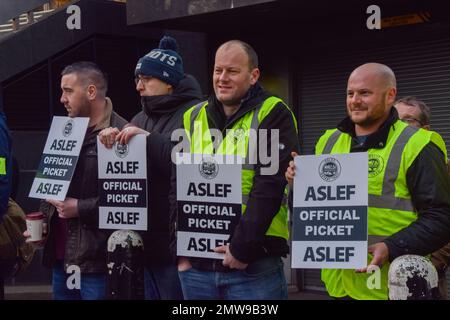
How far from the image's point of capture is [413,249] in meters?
3.97

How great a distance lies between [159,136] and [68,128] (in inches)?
33.5

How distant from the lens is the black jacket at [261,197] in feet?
14.4

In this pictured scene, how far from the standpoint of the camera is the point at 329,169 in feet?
13.8

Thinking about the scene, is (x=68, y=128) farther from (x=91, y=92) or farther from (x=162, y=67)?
(x=162, y=67)

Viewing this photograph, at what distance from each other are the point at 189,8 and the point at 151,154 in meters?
5.01

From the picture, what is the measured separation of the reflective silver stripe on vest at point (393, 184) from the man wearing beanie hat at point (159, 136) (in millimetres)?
1405

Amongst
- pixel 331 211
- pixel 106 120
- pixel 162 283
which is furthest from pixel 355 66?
pixel 331 211

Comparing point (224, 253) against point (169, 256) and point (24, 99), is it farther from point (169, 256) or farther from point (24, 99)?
point (24, 99)

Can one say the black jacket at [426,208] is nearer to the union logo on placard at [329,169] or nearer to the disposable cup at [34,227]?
the union logo on placard at [329,169]

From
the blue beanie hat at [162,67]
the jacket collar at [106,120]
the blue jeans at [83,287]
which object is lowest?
the blue jeans at [83,287]

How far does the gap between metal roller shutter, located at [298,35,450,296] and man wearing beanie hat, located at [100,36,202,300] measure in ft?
15.4

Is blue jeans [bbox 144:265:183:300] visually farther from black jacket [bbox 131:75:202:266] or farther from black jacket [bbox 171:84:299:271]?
black jacket [bbox 171:84:299:271]

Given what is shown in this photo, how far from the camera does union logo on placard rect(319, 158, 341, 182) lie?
13.7ft

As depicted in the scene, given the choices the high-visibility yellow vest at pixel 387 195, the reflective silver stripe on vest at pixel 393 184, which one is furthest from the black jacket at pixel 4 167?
the reflective silver stripe on vest at pixel 393 184
